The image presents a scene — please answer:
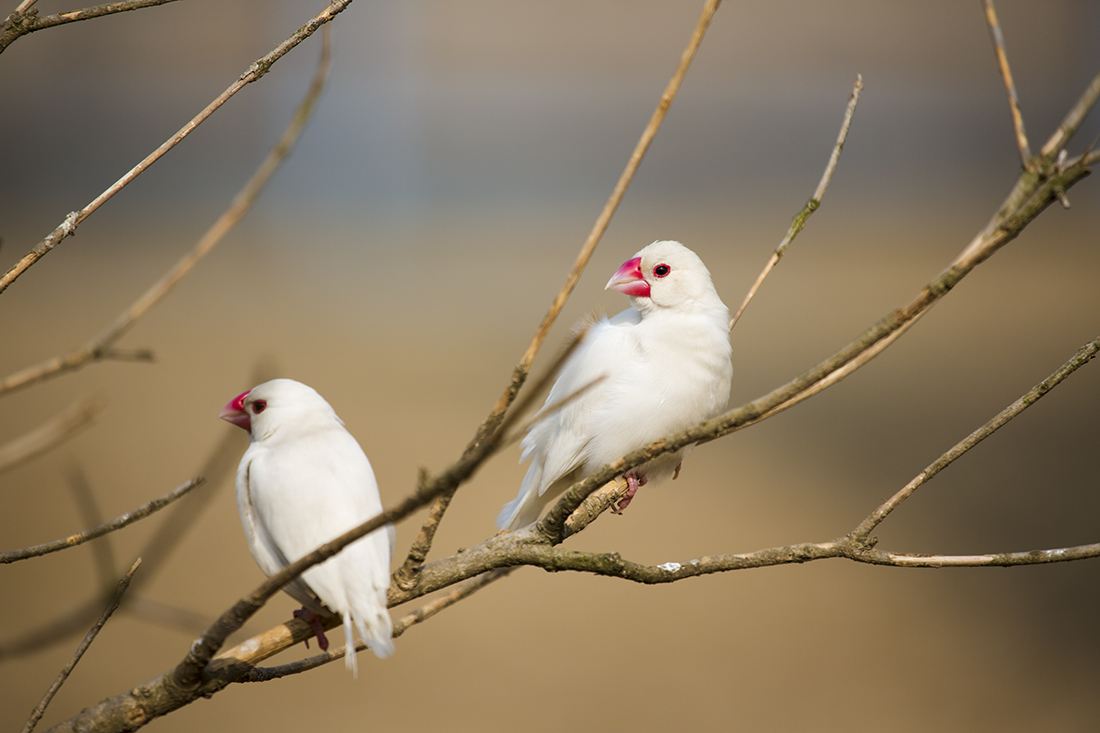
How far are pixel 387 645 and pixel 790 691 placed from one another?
2769mm

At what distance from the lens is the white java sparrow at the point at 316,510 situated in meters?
1.41

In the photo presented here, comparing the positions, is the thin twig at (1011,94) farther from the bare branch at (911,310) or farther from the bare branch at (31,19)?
the bare branch at (31,19)

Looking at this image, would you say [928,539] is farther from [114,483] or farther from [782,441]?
[114,483]

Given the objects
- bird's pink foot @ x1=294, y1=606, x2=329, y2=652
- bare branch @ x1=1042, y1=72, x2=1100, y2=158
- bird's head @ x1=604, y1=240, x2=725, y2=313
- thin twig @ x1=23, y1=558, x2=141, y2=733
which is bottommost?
thin twig @ x1=23, y1=558, x2=141, y2=733

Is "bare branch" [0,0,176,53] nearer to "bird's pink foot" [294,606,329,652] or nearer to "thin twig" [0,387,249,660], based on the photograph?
"thin twig" [0,387,249,660]

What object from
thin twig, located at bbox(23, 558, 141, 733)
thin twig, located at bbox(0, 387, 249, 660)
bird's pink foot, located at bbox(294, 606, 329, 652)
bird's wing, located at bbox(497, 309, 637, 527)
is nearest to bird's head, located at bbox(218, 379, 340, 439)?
bird's pink foot, located at bbox(294, 606, 329, 652)

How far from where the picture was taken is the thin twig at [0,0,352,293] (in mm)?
909

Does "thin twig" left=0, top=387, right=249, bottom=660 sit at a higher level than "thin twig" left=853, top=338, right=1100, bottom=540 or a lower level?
lower

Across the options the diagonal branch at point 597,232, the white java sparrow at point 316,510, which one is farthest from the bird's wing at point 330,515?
the diagonal branch at point 597,232

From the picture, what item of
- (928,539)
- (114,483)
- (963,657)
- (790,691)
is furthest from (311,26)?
(114,483)

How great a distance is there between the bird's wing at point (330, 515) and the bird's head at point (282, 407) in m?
0.07

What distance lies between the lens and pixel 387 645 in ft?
4.59

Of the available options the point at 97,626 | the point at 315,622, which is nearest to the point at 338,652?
the point at 315,622

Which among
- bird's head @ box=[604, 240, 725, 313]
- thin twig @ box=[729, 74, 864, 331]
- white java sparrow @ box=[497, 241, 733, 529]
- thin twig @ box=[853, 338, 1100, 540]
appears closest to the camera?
thin twig @ box=[853, 338, 1100, 540]
